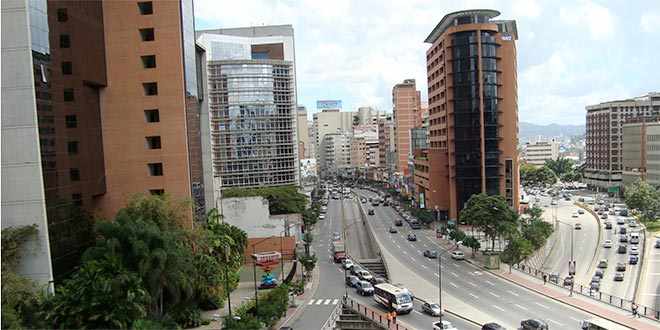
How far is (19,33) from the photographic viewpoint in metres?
27.2

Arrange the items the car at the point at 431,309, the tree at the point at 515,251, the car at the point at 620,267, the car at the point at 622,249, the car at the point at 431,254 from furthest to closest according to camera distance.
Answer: the car at the point at 622,249 < the car at the point at 431,254 < the car at the point at 620,267 < the tree at the point at 515,251 < the car at the point at 431,309

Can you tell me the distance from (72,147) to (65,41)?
19.8 feet

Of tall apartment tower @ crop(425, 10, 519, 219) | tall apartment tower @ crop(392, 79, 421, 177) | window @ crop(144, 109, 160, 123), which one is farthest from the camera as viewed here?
tall apartment tower @ crop(392, 79, 421, 177)

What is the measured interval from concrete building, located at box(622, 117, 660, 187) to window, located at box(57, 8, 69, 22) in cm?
10709

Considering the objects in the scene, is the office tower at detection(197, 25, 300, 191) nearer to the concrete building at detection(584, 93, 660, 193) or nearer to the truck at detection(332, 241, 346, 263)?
the truck at detection(332, 241, 346, 263)

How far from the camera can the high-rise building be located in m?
27.4

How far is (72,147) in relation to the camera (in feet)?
105

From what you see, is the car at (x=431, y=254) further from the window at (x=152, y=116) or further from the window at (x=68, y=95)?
the window at (x=68, y=95)

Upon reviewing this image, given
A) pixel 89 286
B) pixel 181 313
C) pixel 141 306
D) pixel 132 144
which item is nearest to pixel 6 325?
pixel 89 286

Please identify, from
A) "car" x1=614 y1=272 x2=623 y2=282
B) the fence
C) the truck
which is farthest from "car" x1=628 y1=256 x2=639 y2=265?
the truck

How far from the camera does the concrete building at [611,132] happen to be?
5084 inches

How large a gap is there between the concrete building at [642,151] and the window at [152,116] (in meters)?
99.7

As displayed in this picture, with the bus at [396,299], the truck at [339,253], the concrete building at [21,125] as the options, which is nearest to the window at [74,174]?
the concrete building at [21,125]

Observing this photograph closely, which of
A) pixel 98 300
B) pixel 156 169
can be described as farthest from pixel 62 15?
pixel 98 300
